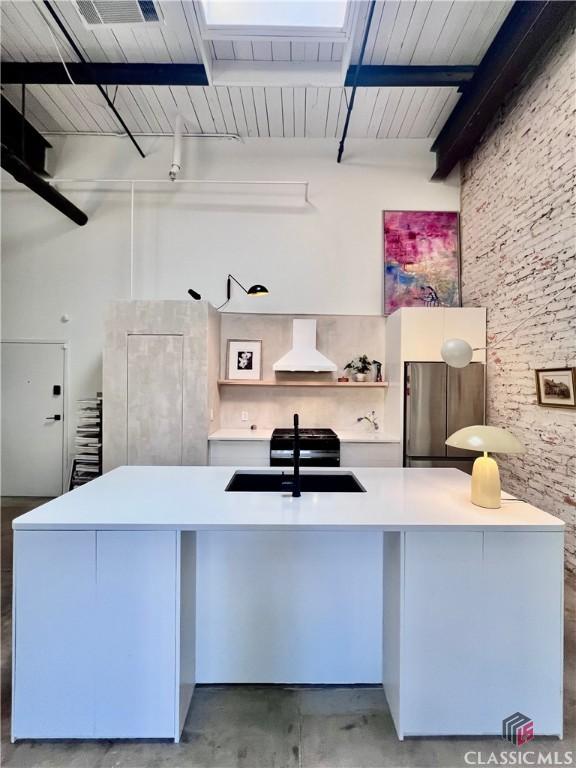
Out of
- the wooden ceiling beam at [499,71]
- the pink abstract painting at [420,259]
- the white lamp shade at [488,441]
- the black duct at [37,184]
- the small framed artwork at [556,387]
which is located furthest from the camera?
the pink abstract painting at [420,259]

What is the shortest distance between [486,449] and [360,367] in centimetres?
261

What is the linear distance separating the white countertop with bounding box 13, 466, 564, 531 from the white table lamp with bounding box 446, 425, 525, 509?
2.1 inches

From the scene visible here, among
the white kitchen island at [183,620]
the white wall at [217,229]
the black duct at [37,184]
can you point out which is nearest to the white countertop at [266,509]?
the white kitchen island at [183,620]

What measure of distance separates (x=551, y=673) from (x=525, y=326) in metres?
2.55

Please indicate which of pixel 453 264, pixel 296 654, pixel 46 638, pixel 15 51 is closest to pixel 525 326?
pixel 453 264

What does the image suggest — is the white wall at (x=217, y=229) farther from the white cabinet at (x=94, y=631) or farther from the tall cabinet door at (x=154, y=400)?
the white cabinet at (x=94, y=631)

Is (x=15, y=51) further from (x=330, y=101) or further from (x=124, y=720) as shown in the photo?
(x=124, y=720)

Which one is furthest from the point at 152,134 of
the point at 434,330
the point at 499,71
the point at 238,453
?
the point at 434,330

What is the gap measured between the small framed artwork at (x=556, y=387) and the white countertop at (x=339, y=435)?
1291 mm

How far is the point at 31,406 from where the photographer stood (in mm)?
4180

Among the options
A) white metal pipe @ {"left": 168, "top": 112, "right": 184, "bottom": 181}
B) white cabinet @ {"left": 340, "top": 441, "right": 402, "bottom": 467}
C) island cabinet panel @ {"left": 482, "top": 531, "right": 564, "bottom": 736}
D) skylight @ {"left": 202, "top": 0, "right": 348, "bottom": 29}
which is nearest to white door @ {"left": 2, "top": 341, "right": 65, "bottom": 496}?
white metal pipe @ {"left": 168, "top": 112, "right": 184, "bottom": 181}

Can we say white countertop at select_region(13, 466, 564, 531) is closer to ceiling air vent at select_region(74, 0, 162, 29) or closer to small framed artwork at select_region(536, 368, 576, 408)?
small framed artwork at select_region(536, 368, 576, 408)

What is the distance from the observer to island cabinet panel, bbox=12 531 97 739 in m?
1.36

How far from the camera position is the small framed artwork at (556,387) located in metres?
2.53
